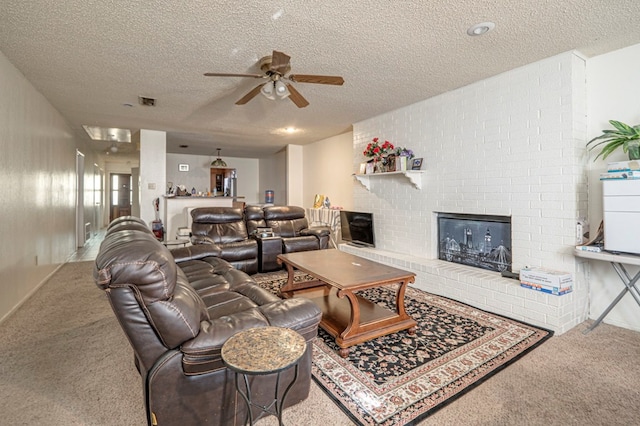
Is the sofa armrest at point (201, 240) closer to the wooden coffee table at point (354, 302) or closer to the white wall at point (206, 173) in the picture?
the wooden coffee table at point (354, 302)

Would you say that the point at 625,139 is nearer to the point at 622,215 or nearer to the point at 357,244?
the point at 622,215

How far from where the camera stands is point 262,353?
3.72ft

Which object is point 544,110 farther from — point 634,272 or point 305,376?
point 305,376

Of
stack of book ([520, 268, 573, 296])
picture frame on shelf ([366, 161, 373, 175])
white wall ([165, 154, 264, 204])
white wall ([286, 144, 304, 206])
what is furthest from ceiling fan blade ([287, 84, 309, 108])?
white wall ([165, 154, 264, 204])

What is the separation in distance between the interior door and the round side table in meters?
12.4

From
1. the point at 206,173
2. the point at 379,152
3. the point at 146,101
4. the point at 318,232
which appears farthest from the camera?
the point at 206,173

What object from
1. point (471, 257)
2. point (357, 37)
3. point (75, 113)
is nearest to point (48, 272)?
point (75, 113)

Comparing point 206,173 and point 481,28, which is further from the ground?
point 481,28

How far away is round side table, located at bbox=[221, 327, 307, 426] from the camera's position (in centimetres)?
105

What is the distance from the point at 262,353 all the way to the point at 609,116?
3466 millimetres

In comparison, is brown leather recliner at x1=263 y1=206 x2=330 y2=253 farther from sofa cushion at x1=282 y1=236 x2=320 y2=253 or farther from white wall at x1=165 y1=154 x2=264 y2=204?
white wall at x1=165 y1=154 x2=264 y2=204

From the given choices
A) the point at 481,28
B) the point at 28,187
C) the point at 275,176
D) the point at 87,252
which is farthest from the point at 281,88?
the point at 275,176

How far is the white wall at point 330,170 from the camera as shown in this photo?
6035 millimetres

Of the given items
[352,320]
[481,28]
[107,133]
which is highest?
[107,133]
